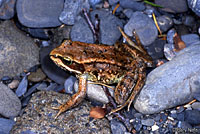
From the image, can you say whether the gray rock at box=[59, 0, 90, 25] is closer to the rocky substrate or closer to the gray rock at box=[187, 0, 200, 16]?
the rocky substrate

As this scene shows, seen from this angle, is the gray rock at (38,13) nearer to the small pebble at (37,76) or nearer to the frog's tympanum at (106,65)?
the small pebble at (37,76)

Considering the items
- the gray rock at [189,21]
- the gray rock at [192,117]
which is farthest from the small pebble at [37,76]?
the gray rock at [189,21]

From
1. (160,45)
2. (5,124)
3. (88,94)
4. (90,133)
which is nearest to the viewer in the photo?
(90,133)

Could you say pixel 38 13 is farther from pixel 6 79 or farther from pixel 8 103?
pixel 8 103

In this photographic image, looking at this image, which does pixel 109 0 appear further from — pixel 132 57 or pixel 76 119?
pixel 76 119

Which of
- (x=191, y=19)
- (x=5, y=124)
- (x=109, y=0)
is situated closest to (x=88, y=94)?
(x=5, y=124)

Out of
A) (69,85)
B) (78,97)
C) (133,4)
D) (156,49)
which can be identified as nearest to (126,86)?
(78,97)
